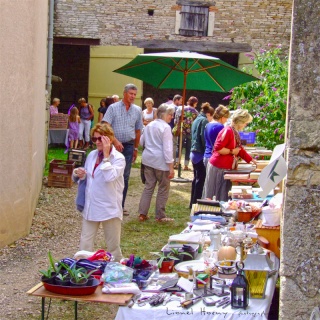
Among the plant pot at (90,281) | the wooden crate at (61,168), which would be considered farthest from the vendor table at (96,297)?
the wooden crate at (61,168)

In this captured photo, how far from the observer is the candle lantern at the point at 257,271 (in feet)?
13.6

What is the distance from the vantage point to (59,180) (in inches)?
472

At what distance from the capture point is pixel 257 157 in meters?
10.8

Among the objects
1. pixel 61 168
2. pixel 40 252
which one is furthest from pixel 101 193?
pixel 61 168

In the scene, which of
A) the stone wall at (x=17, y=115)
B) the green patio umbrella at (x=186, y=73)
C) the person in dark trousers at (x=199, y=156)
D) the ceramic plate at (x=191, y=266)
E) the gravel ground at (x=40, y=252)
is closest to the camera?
the ceramic plate at (x=191, y=266)

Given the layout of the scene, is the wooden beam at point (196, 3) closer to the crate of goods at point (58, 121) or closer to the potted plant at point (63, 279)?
the crate of goods at point (58, 121)

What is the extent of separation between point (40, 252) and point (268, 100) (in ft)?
21.6

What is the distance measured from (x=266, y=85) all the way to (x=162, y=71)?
7.23 ft

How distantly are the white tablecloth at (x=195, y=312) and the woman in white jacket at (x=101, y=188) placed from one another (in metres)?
2.02

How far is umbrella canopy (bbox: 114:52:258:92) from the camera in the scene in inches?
456

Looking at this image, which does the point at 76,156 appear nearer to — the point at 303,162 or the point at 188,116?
the point at 188,116

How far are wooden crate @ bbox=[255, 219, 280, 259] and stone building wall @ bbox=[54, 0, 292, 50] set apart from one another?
14.8 meters

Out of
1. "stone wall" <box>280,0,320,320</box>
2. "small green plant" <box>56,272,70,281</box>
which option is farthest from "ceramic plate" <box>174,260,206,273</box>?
"stone wall" <box>280,0,320,320</box>

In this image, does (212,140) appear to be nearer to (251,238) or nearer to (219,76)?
(219,76)
